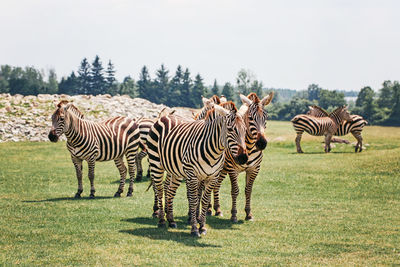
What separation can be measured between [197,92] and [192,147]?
88.7 metres

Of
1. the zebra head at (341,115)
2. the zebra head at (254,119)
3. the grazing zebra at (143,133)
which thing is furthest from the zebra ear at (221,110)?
the zebra head at (341,115)

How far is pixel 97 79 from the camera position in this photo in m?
91.6

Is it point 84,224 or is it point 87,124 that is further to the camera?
point 87,124

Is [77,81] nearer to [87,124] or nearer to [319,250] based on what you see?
[87,124]

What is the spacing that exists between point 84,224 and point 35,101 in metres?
32.5

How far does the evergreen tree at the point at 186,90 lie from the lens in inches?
3869

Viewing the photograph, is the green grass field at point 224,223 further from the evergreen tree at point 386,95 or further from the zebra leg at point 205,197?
the evergreen tree at point 386,95

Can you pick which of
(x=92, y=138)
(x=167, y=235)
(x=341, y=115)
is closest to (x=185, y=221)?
(x=167, y=235)

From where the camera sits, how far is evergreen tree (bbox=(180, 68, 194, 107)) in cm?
9828

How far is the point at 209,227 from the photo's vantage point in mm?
10211

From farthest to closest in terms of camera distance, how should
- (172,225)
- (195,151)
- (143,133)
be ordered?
(143,133) < (172,225) < (195,151)

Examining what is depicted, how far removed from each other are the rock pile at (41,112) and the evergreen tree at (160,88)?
183 feet

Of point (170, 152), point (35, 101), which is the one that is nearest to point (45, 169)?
point (170, 152)

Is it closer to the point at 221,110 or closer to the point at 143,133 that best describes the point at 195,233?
the point at 221,110
